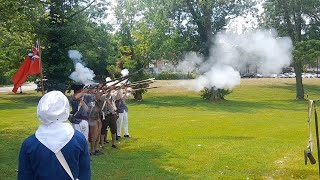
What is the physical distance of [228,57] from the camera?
34906 millimetres

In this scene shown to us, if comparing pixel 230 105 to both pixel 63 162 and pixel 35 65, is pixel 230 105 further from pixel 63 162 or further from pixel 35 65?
pixel 63 162

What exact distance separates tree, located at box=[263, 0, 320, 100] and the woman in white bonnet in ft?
126

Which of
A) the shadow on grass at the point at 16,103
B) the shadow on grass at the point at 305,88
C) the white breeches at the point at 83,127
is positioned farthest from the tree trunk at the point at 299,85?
the white breeches at the point at 83,127

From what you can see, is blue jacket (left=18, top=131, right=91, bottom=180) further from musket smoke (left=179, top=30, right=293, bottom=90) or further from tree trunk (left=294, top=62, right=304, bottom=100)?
tree trunk (left=294, top=62, right=304, bottom=100)

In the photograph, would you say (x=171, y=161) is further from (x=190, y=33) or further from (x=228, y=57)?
(x=190, y=33)

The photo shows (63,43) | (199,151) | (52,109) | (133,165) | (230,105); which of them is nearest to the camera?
(52,109)

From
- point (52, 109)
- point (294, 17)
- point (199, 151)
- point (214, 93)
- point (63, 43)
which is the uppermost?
point (294, 17)

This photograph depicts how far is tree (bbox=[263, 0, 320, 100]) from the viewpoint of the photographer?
1590 inches

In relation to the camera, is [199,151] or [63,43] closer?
[199,151]

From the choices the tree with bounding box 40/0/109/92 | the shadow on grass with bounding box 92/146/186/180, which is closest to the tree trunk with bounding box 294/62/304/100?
the tree with bounding box 40/0/109/92

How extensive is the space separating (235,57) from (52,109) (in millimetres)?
30969

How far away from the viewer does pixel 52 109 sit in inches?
163

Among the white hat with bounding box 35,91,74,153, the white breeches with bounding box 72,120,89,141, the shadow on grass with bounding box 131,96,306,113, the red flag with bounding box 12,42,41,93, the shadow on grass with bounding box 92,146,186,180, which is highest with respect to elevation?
the red flag with bounding box 12,42,41,93

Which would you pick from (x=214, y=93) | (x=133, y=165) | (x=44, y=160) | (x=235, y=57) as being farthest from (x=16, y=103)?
(x=44, y=160)
